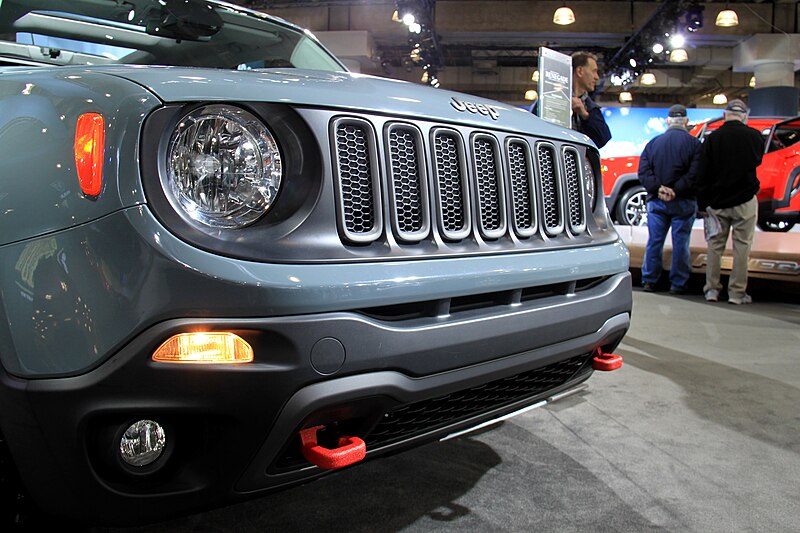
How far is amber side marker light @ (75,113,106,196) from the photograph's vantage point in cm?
120

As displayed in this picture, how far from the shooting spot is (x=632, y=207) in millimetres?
9758

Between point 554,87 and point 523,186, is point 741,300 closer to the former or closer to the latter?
point 554,87

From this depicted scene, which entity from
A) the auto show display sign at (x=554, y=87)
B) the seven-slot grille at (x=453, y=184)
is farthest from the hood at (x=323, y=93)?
the auto show display sign at (x=554, y=87)

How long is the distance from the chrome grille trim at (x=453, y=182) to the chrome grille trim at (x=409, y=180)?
75mm

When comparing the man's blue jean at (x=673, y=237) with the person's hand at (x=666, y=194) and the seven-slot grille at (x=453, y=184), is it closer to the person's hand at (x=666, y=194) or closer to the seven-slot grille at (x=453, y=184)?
the person's hand at (x=666, y=194)

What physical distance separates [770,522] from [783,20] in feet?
59.0

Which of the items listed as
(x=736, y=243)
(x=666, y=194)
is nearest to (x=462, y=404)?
(x=736, y=243)

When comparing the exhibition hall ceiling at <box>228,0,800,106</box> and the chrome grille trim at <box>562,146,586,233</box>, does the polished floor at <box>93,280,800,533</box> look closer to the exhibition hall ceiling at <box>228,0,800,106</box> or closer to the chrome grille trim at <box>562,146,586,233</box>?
the chrome grille trim at <box>562,146,586,233</box>

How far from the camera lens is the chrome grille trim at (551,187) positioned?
1991mm

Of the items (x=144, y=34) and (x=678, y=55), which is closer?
(x=144, y=34)

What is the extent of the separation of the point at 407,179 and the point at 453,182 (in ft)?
0.57

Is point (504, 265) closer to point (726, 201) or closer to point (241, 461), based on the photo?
point (241, 461)

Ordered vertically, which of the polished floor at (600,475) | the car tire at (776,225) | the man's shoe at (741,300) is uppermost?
the car tire at (776,225)

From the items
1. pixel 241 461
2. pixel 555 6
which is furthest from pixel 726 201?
pixel 555 6
